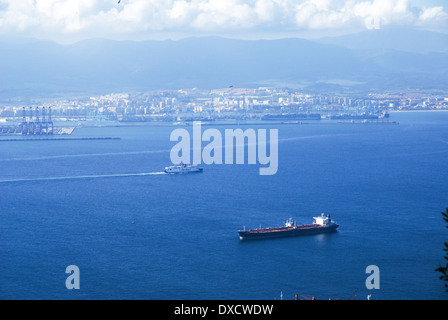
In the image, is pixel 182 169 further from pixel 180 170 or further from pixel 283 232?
pixel 283 232

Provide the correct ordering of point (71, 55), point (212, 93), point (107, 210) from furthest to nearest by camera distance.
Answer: point (71, 55) < point (212, 93) < point (107, 210)

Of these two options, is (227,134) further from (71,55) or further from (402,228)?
(71,55)

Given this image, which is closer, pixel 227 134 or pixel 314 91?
pixel 227 134

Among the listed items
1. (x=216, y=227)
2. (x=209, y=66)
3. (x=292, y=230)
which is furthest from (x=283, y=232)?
(x=209, y=66)

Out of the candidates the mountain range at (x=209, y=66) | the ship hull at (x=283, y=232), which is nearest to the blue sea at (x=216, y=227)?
the ship hull at (x=283, y=232)

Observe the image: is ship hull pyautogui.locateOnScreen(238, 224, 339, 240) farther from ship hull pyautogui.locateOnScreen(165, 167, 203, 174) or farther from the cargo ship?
ship hull pyautogui.locateOnScreen(165, 167, 203, 174)

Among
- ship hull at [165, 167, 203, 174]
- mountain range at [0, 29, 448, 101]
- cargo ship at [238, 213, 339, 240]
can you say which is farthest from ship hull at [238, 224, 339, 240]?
mountain range at [0, 29, 448, 101]
